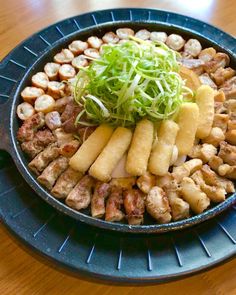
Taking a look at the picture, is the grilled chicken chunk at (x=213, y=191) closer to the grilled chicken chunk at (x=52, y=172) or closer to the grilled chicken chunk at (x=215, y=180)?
the grilled chicken chunk at (x=215, y=180)

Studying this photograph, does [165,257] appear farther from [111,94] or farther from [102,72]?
[102,72]

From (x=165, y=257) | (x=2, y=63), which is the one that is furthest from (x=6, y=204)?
(x=2, y=63)

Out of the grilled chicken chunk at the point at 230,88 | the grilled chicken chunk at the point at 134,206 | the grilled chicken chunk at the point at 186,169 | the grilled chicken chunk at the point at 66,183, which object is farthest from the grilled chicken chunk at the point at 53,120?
the grilled chicken chunk at the point at 230,88

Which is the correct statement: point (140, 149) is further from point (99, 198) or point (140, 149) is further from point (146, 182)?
point (99, 198)

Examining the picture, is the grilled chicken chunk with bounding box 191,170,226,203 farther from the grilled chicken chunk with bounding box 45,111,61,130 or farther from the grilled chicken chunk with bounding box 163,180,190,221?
the grilled chicken chunk with bounding box 45,111,61,130

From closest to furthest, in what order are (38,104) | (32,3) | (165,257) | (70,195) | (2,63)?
(165,257) → (70,195) → (38,104) → (2,63) → (32,3)

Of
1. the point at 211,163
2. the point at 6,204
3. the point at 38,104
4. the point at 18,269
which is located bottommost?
the point at 18,269

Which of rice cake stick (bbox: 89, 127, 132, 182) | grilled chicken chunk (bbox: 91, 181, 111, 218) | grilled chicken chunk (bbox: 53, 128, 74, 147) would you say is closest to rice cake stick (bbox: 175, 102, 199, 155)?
rice cake stick (bbox: 89, 127, 132, 182)
